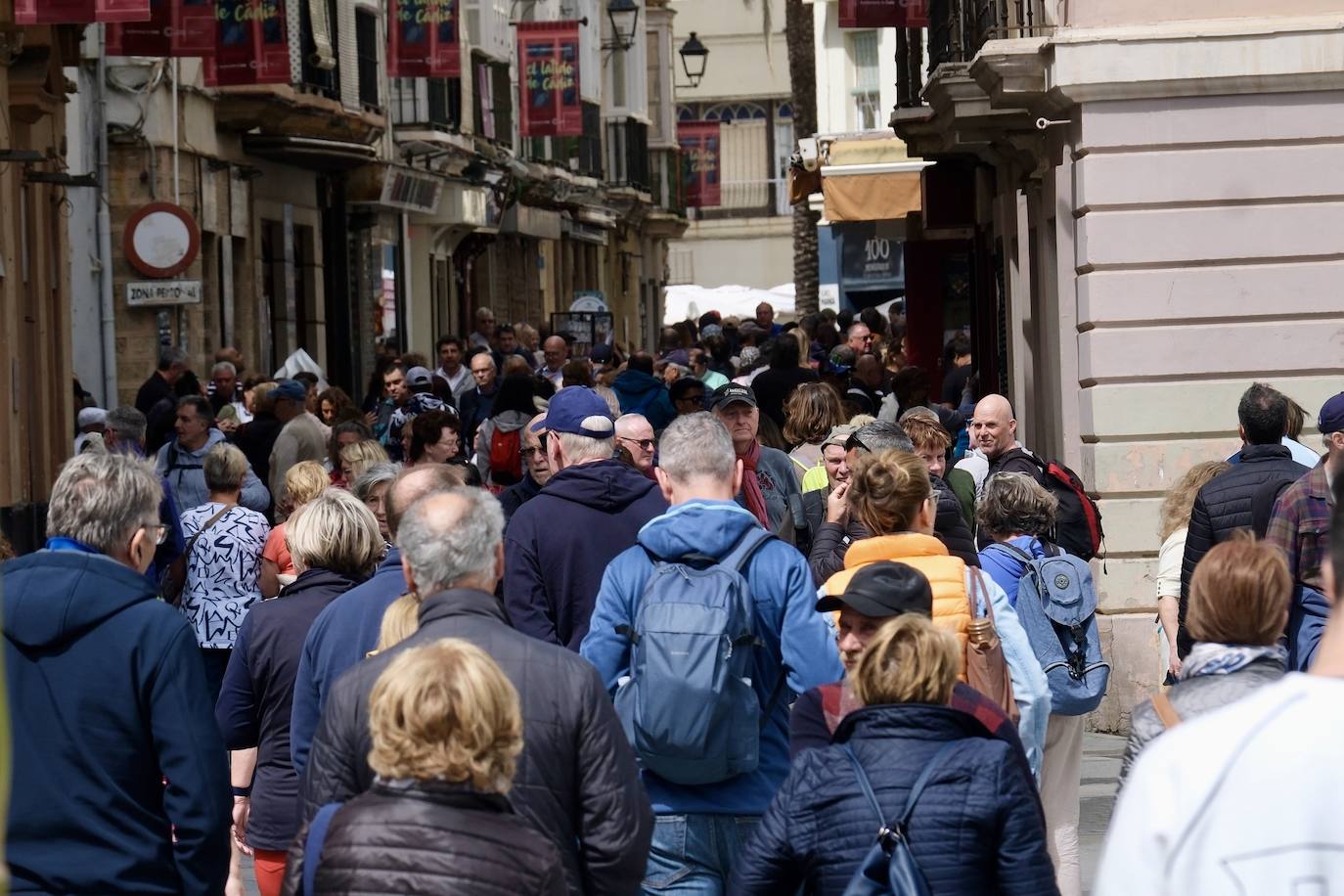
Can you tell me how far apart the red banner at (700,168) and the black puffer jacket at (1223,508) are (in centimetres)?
5362

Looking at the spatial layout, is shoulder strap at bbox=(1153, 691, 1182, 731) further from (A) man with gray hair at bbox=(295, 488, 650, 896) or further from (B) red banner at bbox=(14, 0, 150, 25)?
(B) red banner at bbox=(14, 0, 150, 25)

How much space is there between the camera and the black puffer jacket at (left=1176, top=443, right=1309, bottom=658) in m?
8.59

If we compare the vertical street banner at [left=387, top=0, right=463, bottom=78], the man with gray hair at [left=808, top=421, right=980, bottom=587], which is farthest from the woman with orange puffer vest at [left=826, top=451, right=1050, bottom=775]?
the vertical street banner at [left=387, top=0, right=463, bottom=78]

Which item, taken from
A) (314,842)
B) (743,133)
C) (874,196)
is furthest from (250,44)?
(743,133)

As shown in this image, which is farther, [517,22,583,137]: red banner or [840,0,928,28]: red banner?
[517,22,583,137]: red banner

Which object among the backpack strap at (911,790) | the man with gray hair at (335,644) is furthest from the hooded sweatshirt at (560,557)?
the backpack strap at (911,790)

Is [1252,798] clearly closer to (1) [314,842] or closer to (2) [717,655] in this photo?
(1) [314,842]

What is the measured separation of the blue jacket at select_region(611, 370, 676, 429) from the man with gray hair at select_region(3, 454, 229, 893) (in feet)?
31.7

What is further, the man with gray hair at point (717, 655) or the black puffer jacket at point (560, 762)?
the man with gray hair at point (717, 655)

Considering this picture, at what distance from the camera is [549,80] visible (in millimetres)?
38875

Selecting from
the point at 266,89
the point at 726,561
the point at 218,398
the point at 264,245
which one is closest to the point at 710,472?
the point at 726,561

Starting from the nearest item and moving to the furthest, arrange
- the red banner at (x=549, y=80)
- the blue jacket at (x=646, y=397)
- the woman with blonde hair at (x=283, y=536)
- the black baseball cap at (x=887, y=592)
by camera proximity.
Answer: the black baseball cap at (x=887, y=592) < the woman with blonde hair at (x=283, y=536) < the blue jacket at (x=646, y=397) < the red banner at (x=549, y=80)

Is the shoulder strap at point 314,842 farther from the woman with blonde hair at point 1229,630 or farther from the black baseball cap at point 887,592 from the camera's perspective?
the woman with blonde hair at point 1229,630

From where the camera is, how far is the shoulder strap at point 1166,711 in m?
5.03
